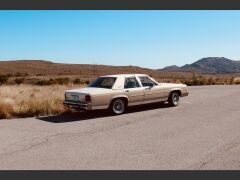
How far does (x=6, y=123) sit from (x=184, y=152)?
6488 millimetres

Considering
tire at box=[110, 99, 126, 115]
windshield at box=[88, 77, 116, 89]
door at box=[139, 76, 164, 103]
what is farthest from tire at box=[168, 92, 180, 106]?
windshield at box=[88, 77, 116, 89]

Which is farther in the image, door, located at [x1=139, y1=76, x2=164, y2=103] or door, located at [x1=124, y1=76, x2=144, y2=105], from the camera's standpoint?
door, located at [x1=139, y1=76, x2=164, y2=103]

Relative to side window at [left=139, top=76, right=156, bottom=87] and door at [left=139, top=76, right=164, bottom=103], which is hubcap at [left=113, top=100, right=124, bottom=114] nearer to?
door at [left=139, top=76, right=164, bottom=103]

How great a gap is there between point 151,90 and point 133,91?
978 millimetres

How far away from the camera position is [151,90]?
14.2 metres

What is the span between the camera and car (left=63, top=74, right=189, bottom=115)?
493 inches

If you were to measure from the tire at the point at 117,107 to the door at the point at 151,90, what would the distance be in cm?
119

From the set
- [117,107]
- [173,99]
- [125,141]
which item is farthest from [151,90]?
[125,141]

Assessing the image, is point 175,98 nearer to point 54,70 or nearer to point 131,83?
point 131,83

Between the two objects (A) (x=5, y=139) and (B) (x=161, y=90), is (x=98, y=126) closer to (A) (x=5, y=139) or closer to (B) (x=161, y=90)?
(A) (x=5, y=139)

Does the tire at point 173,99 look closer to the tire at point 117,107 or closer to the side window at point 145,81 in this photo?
the side window at point 145,81

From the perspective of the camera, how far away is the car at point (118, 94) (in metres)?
12.5

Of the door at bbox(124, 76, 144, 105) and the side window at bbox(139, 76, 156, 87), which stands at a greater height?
the side window at bbox(139, 76, 156, 87)

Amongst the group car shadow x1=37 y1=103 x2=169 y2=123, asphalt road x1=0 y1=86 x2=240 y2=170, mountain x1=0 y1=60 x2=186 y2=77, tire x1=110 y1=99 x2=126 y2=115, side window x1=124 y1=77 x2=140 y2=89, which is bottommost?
asphalt road x1=0 y1=86 x2=240 y2=170
